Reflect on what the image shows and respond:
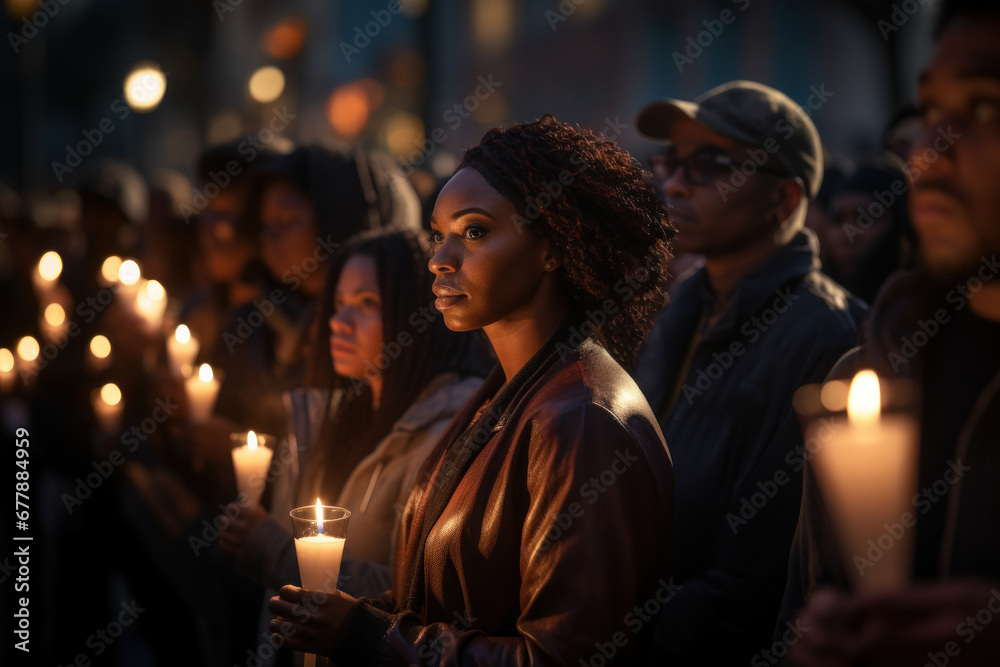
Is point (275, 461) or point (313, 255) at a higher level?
point (313, 255)

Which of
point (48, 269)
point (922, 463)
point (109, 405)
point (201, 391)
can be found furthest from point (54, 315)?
point (922, 463)

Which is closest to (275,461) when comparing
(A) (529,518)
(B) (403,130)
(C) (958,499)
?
(A) (529,518)

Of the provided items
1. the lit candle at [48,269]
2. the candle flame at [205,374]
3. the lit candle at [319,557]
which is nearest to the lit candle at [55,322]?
the lit candle at [48,269]

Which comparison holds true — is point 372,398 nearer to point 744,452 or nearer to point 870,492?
point 744,452

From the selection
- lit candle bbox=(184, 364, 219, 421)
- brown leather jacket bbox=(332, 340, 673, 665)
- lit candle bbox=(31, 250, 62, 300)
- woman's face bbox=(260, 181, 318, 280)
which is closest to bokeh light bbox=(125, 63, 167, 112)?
lit candle bbox=(31, 250, 62, 300)

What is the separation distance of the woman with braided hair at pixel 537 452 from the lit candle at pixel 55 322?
3.99 metres

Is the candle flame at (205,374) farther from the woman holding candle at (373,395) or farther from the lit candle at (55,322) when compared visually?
the lit candle at (55,322)

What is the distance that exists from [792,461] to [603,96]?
843 inches

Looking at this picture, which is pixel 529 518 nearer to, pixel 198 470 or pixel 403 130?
pixel 198 470

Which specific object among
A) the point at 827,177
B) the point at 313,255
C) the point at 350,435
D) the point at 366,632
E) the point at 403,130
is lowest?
the point at 366,632

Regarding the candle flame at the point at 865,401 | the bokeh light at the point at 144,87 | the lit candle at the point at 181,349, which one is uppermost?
the bokeh light at the point at 144,87

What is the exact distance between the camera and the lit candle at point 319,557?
80.8 inches

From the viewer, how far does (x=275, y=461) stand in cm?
388

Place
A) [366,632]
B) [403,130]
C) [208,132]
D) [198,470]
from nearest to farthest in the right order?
[366,632], [198,470], [208,132], [403,130]
